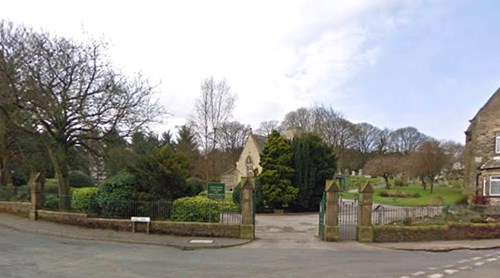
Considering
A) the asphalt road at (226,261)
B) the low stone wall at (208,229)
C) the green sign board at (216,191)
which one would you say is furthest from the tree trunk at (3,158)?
the green sign board at (216,191)

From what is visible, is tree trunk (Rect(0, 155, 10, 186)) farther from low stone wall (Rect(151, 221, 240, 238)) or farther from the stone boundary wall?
low stone wall (Rect(151, 221, 240, 238))

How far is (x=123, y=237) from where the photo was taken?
48.1ft

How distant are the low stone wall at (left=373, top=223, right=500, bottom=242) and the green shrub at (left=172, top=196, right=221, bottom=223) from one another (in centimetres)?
659

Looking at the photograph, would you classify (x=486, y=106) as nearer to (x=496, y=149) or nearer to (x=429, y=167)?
(x=496, y=149)

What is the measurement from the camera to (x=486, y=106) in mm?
35188

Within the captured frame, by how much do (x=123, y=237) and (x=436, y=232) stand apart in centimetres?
1284

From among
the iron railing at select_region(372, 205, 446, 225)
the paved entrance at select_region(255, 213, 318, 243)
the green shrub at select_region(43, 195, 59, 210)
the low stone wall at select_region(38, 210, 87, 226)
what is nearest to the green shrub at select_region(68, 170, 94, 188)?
the green shrub at select_region(43, 195, 59, 210)

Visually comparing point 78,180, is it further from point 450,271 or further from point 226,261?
point 450,271

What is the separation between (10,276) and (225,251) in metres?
6.33

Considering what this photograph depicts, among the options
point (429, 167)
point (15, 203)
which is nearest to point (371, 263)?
point (15, 203)

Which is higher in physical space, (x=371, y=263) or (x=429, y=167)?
(x=429, y=167)

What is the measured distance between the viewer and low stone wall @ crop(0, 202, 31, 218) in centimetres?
1928

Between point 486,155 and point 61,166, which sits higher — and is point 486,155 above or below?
above

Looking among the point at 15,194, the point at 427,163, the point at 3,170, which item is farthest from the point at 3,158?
the point at 427,163
